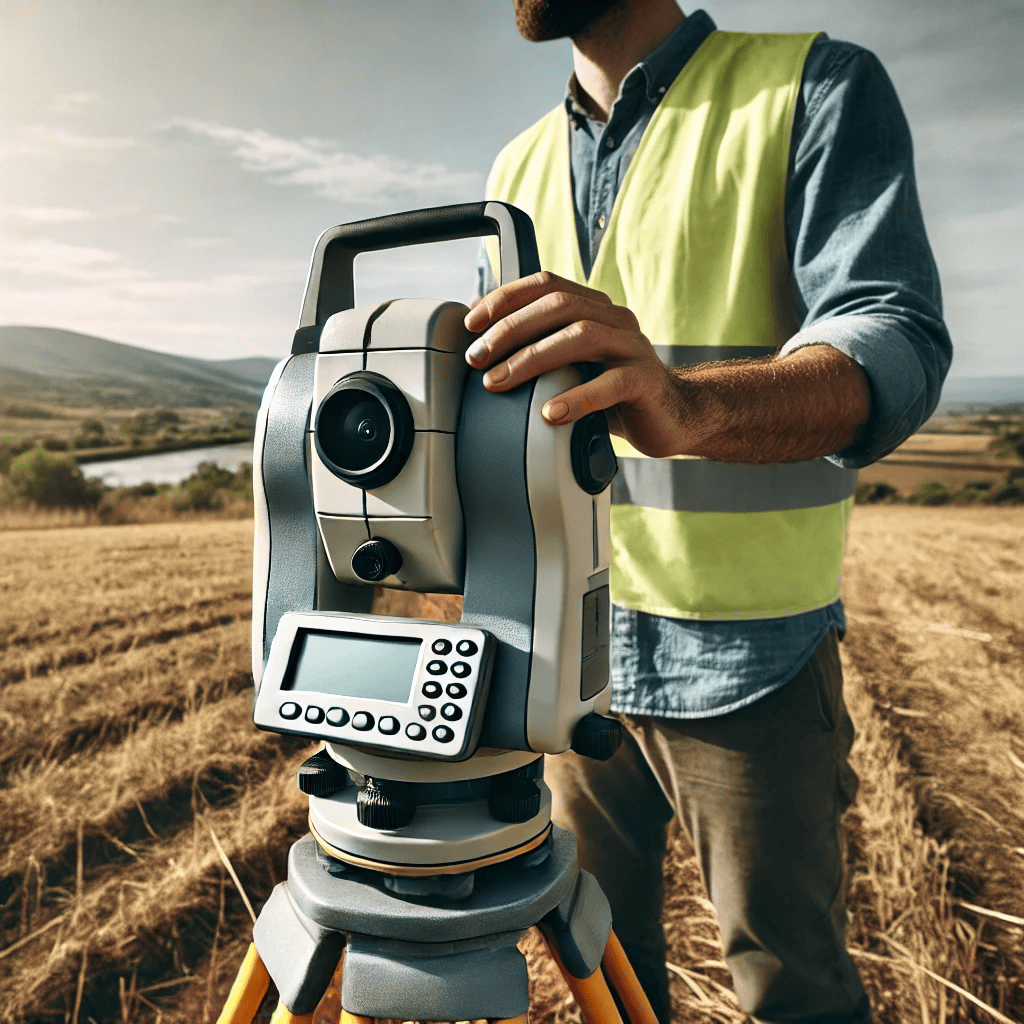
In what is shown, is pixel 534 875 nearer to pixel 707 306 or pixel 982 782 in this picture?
pixel 707 306

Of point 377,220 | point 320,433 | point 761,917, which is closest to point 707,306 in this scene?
point 377,220

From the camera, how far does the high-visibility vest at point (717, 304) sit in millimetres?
1244

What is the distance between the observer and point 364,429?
2.51 ft

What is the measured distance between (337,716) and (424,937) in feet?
0.73

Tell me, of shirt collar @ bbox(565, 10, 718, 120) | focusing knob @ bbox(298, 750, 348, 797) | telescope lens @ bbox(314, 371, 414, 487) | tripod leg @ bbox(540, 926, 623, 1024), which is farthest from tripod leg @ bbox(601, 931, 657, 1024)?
shirt collar @ bbox(565, 10, 718, 120)

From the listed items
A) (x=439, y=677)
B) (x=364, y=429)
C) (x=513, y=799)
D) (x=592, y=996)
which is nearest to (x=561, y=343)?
(x=364, y=429)

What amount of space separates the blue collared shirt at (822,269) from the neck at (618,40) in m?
0.05

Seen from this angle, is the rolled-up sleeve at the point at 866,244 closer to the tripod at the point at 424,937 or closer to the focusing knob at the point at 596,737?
the focusing knob at the point at 596,737

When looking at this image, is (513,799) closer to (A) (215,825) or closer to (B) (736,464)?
(B) (736,464)

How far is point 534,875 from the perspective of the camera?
0.80 m

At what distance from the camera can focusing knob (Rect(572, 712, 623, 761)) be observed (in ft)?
2.46

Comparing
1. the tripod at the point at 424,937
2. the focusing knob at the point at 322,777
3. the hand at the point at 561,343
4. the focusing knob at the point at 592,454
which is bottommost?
the tripod at the point at 424,937

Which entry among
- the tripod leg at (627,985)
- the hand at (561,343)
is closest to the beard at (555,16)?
the hand at (561,343)

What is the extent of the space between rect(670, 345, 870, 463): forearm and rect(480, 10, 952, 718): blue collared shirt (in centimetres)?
4
